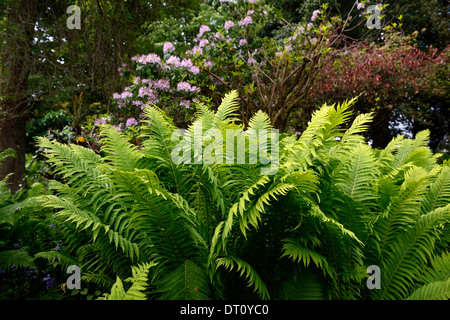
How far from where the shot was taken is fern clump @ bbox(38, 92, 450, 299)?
140 cm

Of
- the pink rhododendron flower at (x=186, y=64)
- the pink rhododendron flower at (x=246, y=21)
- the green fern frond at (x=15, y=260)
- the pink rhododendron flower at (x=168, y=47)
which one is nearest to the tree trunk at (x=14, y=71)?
the pink rhododendron flower at (x=168, y=47)

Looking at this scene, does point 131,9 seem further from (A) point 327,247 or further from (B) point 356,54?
(A) point 327,247

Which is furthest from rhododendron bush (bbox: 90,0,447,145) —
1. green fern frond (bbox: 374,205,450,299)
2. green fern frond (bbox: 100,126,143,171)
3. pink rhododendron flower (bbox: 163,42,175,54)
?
green fern frond (bbox: 374,205,450,299)

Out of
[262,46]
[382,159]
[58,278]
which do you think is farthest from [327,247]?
[262,46]

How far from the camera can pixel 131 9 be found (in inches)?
270

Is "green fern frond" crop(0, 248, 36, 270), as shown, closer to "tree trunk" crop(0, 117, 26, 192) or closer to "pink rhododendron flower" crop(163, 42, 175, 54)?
"pink rhododendron flower" crop(163, 42, 175, 54)

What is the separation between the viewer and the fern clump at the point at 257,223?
55.2 inches

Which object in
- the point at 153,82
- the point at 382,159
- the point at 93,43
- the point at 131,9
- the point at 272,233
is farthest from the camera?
the point at 131,9

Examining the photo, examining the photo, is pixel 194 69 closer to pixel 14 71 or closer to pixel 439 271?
pixel 439 271

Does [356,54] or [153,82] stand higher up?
[356,54]

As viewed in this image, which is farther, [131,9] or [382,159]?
[131,9]

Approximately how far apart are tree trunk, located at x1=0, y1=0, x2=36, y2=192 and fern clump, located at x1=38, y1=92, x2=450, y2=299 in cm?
463
